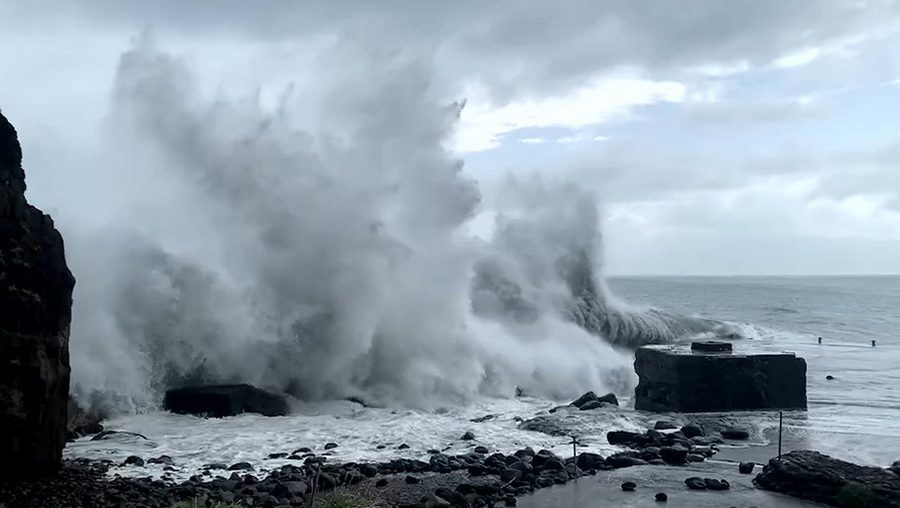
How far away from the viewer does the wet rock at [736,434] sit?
1764 cm

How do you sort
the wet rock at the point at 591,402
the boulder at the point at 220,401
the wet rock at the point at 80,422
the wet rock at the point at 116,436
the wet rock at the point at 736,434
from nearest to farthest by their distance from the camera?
the wet rock at the point at 116,436, the wet rock at the point at 80,422, the wet rock at the point at 736,434, the boulder at the point at 220,401, the wet rock at the point at 591,402

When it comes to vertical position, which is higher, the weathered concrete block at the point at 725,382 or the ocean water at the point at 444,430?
the weathered concrete block at the point at 725,382

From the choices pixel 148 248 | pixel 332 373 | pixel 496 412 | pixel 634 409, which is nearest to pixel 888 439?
pixel 634 409

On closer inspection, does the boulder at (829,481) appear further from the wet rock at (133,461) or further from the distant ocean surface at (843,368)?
the wet rock at (133,461)

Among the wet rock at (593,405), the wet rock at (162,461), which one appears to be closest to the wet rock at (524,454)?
the wet rock at (162,461)

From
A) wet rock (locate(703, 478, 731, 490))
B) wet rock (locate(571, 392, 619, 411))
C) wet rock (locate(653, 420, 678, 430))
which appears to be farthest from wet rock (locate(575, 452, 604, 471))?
wet rock (locate(571, 392, 619, 411))

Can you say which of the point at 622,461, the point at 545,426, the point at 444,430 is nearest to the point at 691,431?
the point at 545,426

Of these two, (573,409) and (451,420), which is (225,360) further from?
(573,409)

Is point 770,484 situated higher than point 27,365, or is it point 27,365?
point 27,365

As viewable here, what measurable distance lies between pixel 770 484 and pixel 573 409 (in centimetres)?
764

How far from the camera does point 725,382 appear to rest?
2114 centimetres

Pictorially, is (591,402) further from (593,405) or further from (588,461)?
(588,461)

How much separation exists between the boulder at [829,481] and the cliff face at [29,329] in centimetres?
1019

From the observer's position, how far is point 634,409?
22016mm
